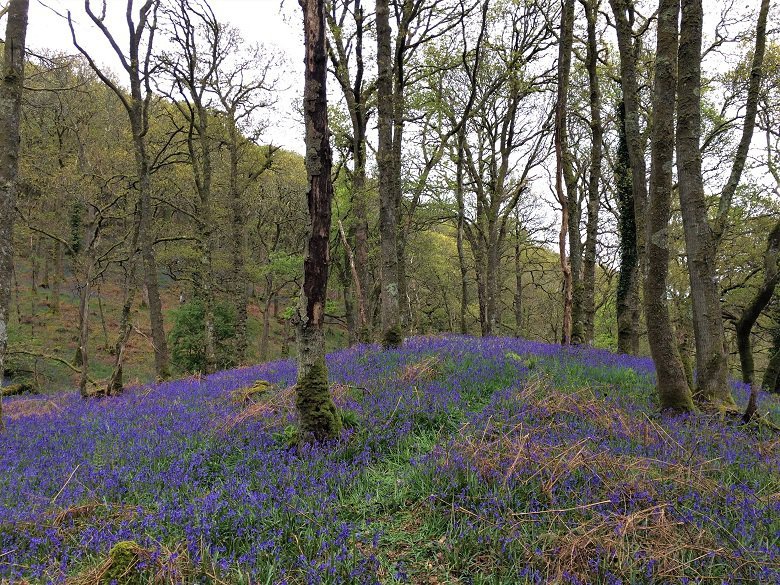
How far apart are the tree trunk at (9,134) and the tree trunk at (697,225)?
396 inches

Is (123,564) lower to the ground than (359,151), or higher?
lower

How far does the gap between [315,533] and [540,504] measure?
5.89 ft

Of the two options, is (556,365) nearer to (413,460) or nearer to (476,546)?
(413,460)

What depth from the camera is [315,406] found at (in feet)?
16.3

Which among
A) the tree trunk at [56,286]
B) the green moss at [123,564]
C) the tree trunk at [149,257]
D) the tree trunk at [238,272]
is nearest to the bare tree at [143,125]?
the tree trunk at [149,257]

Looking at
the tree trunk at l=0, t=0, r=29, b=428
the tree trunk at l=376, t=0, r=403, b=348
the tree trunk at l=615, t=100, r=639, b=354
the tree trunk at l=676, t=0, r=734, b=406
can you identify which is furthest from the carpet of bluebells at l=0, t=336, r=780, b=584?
the tree trunk at l=615, t=100, r=639, b=354

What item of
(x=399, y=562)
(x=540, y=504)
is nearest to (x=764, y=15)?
(x=540, y=504)

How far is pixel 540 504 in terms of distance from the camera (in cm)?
352

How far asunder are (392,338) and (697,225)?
6.17m

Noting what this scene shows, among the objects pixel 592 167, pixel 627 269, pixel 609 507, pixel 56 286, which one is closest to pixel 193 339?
pixel 56 286

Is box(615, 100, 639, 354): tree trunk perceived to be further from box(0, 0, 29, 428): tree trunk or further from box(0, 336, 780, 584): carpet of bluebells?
box(0, 0, 29, 428): tree trunk

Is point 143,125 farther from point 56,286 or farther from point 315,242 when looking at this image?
point 56,286

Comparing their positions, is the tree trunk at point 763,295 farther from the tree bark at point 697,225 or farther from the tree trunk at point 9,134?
the tree trunk at point 9,134

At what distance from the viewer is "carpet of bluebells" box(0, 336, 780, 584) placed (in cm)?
285
